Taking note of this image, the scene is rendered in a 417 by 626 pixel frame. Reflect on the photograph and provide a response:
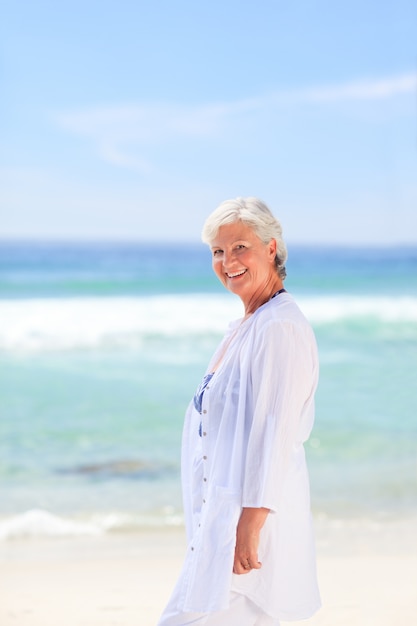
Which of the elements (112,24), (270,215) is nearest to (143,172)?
(112,24)

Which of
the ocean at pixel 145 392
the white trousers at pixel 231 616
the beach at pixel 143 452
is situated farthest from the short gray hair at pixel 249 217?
the ocean at pixel 145 392

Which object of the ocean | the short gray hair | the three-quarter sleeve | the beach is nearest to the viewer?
the three-quarter sleeve

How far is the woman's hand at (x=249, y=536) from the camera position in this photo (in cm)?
211

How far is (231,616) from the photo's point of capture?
220 cm

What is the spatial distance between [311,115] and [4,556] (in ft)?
70.1

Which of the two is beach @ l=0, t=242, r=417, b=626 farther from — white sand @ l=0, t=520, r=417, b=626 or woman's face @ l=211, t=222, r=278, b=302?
woman's face @ l=211, t=222, r=278, b=302

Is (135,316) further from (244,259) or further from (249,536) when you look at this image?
(249,536)

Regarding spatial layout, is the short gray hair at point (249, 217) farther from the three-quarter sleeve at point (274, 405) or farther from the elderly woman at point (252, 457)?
the three-quarter sleeve at point (274, 405)

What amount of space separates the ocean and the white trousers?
112 inches

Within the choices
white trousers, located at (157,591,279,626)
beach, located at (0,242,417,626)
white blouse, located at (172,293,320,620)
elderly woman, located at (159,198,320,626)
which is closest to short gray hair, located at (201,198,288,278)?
elderly woman, located at (159,198,320,626)

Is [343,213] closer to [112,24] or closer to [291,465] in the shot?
[112,24]

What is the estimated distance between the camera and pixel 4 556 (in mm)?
4645

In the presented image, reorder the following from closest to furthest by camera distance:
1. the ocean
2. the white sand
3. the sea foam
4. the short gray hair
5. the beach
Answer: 1. the short gray hair
2. the white sand
3. the beach
4. the ocean
5. the sea foam

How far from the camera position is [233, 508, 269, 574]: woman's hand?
2113mm
